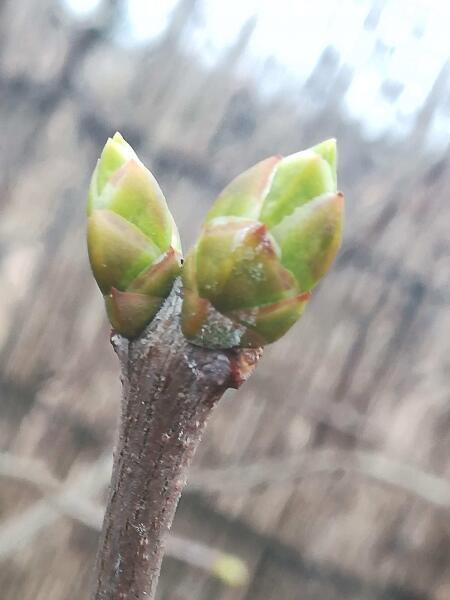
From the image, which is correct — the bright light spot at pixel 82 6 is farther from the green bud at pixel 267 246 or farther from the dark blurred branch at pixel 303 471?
the green bud at pixel 267 246

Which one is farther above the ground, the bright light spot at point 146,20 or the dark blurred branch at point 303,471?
the bright light spot at point 146,20

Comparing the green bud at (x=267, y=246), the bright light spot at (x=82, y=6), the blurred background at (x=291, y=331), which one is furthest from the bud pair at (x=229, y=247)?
the bright light spot at (x=82, y=6)

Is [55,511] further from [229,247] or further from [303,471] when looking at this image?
[229,247]

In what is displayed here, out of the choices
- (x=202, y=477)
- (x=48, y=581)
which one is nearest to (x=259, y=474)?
(x=202, y=477)

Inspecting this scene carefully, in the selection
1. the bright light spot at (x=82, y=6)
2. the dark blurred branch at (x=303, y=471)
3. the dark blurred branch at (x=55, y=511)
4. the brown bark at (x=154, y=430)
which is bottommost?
the dark blurred branch at (x=55, y=511)

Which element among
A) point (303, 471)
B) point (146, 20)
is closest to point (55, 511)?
point (303, 471)

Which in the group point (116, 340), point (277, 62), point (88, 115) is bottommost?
point (116, 340)

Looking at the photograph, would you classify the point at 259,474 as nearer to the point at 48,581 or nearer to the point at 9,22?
the point at 48,581
